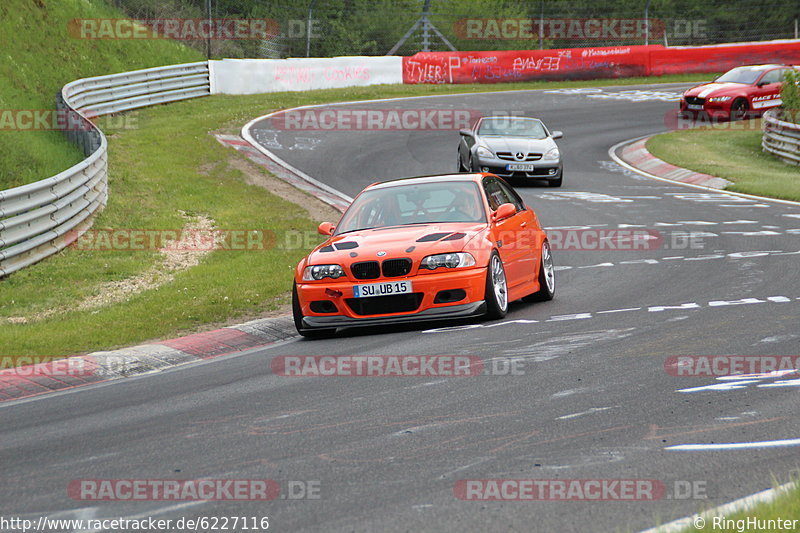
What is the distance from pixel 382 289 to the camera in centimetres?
927

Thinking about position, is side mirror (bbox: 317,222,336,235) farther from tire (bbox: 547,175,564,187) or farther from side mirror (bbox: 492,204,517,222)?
tire (bbox: 547,175,564,187)

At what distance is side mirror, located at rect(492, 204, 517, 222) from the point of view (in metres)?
10.1

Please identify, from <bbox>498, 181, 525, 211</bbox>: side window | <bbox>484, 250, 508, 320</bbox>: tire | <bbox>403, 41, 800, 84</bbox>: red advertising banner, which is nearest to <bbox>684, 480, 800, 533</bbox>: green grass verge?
<bbox>484, 250, 508, 320</bbox>: tire

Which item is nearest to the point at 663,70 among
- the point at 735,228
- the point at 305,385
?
the point at 735,228

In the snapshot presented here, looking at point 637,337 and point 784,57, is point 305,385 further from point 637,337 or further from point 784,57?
point 784,57

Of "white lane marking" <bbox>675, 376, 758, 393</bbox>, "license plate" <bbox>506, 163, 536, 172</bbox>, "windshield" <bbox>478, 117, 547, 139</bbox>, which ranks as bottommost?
"license plate" <bbox>506, 163, 536, 172</bbox>

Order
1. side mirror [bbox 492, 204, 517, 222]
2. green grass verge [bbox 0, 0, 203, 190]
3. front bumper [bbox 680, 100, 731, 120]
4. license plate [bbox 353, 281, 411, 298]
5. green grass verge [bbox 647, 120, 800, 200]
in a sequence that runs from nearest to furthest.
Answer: license plate [bbox 353, 281, 411, 298] < side mirror [bbox 492, 204, 517, 222] < green grass verge [bbox 0, 0, 203, 190] < green grass verge [bbox 647, 120, 800, 200] < front bumper [bbox 680, 100, 731, 120]

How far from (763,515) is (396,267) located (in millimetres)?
5730

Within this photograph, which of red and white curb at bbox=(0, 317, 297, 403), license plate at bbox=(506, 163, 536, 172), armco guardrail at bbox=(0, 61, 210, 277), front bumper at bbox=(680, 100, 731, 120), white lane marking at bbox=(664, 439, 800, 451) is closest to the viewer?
white lane marking at bbox=(664, 439, 800, 451)

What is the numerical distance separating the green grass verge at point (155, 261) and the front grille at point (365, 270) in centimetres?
192

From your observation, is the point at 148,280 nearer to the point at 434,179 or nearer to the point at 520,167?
the point at 434,179

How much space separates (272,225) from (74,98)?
1257 cm

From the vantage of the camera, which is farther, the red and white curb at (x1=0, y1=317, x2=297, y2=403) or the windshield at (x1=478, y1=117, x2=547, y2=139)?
the windshield at (x1=478, y1=117, x2=547, y2=139)

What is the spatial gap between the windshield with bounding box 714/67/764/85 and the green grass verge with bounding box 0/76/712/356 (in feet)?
54.2
